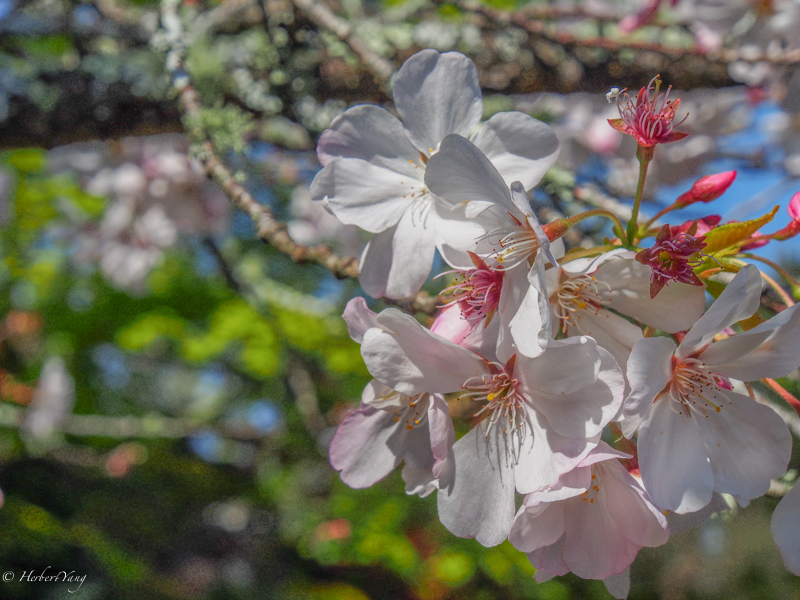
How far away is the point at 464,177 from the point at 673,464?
1.21ft

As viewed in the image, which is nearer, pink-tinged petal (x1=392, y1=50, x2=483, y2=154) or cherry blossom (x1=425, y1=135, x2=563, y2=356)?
cherry blossom (x1=425, y1=135, x2=563, y2=356)

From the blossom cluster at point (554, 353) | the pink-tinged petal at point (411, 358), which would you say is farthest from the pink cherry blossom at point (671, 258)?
the pink-tinged petal at point (411, 358)

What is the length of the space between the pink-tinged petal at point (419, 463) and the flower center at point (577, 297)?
9.0 inches

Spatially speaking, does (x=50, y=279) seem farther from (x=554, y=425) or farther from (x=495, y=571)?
(x=554, y=425)

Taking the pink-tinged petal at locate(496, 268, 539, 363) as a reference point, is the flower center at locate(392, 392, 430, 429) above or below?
below

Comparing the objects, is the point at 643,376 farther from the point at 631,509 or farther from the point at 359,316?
the point at 359,316

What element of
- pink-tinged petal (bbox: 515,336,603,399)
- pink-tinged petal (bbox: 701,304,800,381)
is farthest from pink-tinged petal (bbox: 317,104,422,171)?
pink-tinged petal (bbox: 701,304,800,381)

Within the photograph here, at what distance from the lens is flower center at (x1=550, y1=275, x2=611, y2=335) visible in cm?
64

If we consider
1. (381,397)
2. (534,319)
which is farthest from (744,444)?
(381,397)

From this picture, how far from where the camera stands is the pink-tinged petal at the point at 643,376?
523 mm

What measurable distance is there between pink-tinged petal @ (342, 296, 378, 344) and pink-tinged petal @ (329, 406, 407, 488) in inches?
5.1

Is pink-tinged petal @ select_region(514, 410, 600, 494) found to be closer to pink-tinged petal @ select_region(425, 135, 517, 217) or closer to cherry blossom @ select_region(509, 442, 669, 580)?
cherry blossom @ select_region(509, 442, 669, 580)

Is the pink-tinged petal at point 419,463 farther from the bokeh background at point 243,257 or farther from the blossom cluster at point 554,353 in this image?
the bokeh background at point 243,257

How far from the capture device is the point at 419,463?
0.70 m
